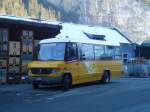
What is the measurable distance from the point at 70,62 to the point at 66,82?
106 cm

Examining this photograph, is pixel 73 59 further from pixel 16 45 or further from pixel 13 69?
pixel 16 45

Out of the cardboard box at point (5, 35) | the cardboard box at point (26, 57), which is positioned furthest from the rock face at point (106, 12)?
the cardboard box at point (5, 35)

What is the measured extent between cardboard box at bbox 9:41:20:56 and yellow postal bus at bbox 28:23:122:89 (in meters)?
3.17

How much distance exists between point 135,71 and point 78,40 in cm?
1671

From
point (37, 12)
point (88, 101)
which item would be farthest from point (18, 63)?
point (37, 12)

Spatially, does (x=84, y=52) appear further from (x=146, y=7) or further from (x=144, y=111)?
(x=146, y=7)

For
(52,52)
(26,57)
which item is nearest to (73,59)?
(52,52)

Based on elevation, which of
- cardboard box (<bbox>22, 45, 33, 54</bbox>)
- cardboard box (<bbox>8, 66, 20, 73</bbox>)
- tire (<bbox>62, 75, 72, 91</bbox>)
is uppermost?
cardboard box (<bbox>22, 45, 33, 54</bbox>)

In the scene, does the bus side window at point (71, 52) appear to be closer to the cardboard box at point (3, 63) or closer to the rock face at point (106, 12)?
the cardboard box at point (3, 63)

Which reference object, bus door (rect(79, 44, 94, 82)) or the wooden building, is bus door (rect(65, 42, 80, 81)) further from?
the wooden building

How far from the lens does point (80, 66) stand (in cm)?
2580

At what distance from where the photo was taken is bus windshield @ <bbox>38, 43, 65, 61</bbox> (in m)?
24.6

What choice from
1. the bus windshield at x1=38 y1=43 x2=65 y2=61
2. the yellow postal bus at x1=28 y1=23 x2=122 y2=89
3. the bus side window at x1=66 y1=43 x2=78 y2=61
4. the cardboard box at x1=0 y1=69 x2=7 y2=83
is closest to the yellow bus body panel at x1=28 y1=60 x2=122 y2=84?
the yellow postal bus at x1=28 y1=23 x2=122 y2=89

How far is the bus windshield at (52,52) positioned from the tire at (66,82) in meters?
0.99
